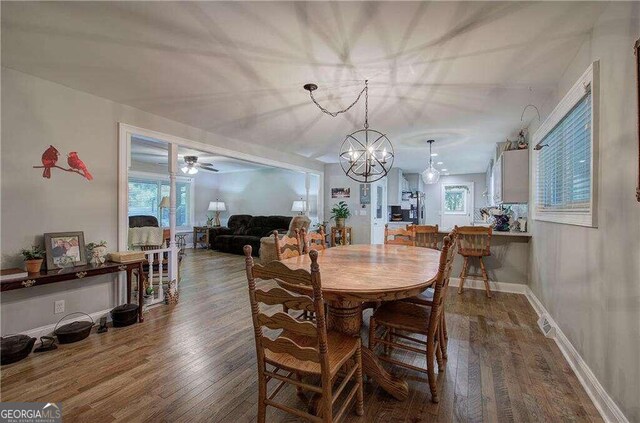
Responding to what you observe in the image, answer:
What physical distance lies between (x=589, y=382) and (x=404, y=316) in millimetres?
1222

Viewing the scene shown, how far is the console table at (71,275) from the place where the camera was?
7.33ft

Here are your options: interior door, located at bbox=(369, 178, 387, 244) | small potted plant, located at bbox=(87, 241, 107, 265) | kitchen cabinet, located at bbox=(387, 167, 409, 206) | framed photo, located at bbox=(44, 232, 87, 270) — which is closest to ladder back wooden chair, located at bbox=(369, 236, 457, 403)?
small potted plant, located at bbox=(87, 241, 107, 265)

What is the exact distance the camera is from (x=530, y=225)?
3.77m

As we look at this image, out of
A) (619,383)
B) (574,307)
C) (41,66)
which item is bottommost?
(619,383)

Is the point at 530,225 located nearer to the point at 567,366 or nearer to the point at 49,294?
the point at 567,366

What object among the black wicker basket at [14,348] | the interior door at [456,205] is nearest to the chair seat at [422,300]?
the black wicker basket at [14,348]

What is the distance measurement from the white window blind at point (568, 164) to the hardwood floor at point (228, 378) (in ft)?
4.09

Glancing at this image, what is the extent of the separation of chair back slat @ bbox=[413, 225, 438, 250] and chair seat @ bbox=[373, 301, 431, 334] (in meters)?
1.70

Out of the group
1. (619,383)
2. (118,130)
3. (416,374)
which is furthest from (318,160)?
(619,383)

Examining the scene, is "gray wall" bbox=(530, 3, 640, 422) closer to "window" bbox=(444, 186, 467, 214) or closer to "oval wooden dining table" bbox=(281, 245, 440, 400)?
"oval wooden dining table" bbox=(281, 245, 440, 400)

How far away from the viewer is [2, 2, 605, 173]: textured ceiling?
1732mm

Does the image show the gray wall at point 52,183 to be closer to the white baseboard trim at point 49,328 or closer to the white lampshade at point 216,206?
the white baseboard trim at point 49,328

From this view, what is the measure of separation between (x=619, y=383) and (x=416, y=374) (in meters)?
1.09

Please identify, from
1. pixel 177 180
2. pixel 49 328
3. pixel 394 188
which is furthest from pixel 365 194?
pixel 49 328
